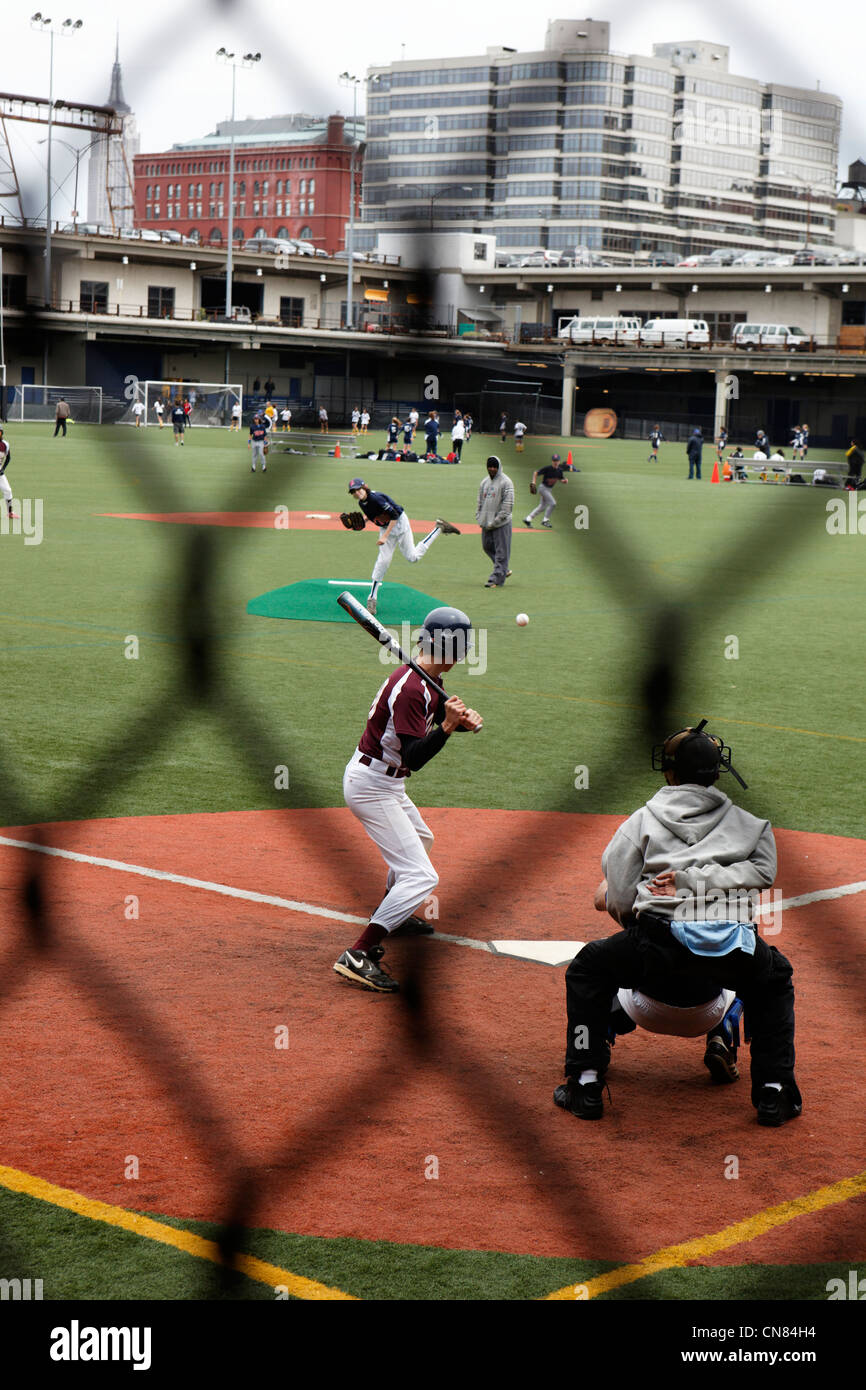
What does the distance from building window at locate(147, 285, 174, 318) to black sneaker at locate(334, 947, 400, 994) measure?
10.1 ft

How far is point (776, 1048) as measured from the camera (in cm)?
424

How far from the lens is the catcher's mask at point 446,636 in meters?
5.00

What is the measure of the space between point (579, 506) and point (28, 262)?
149cm

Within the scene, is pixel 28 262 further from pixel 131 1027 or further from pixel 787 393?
pixel 131 1027

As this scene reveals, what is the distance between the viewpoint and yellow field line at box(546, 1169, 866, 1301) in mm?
3205

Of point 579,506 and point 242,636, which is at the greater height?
point 579,506

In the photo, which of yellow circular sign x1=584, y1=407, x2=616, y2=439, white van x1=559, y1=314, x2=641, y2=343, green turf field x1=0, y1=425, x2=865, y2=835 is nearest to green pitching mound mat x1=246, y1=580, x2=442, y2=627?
green turf field x1=0, y1=425, x2=865, y2=835

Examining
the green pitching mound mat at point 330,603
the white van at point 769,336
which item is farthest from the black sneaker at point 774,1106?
the green pitching mound mat at point 330,603

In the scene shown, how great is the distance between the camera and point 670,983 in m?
4.15

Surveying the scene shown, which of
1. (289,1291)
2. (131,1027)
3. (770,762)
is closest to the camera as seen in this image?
(289,1291)

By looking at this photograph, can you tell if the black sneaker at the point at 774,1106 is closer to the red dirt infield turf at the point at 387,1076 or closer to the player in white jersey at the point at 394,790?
the red dirt infield turf at the point at 387,1076

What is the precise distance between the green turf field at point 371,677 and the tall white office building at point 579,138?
784 millimetres
